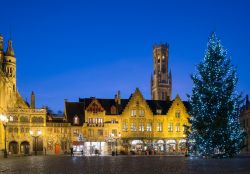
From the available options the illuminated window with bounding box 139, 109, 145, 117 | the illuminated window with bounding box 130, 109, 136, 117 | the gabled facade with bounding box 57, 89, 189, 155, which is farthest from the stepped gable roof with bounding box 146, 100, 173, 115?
the illuminated window with bounding box 130, 109, 136, 117

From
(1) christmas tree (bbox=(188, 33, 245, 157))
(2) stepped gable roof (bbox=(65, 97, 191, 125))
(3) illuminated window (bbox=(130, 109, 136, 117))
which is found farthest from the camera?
(3) illuminated window (bbox=(130, 109, 136, 117))

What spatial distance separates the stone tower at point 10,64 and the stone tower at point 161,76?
7722 cm

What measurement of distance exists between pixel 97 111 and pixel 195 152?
45.9 meters

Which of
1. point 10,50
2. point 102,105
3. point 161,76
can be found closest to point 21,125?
point 102,105

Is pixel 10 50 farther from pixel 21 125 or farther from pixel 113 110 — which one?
pixel 113 110

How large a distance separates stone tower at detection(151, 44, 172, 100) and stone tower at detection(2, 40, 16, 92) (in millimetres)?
A: 77221

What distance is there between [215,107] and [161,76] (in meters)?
A: 128

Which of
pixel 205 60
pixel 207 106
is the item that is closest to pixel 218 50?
pixel 205 60

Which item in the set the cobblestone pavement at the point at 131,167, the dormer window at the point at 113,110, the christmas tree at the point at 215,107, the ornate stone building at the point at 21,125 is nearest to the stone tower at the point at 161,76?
the dormer window at the point at 113,110

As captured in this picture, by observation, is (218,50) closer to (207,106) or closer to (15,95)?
(207,106)

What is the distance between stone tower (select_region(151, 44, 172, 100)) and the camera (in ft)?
557

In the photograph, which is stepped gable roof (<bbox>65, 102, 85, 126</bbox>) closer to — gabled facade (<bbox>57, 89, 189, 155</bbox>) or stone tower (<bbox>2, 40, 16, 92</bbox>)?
gabled facade (<bbox>57, 89, 189, 155</bbox>)

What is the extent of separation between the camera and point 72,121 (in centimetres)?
9250

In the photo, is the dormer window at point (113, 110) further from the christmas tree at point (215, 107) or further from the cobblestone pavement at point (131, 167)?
the cobblestone pavement at point (131, 167)
